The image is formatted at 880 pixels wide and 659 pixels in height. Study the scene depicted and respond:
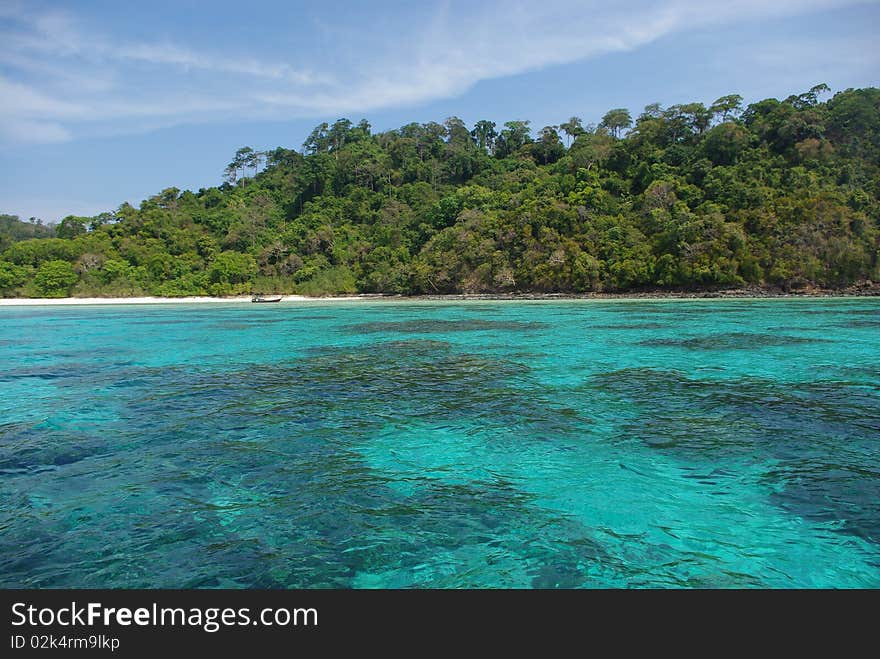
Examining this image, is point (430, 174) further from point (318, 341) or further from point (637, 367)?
point (637, 367)

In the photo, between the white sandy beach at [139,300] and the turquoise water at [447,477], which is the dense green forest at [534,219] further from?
the turquoise water at [447,477]

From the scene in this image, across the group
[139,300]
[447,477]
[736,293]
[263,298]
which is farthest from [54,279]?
[736,293]

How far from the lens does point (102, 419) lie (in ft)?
29.2

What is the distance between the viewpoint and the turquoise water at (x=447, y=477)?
163 inches

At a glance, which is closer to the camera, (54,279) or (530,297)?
(530,297)

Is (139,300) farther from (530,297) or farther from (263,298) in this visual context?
(530,297)

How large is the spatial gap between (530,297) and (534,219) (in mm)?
11859

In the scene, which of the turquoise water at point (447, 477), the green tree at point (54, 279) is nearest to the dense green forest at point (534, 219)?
the green tree at point (54, 279)

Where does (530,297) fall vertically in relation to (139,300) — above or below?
below

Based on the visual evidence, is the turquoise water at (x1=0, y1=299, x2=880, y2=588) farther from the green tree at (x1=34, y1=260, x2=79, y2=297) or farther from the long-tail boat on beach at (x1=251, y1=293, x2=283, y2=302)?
the green tree at (x1=34, y1=260, x2=79, y2=297)

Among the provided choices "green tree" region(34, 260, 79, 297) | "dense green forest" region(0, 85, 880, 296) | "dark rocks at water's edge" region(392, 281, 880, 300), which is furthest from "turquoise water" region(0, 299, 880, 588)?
"green tree" region(34, 260, 79, 297)

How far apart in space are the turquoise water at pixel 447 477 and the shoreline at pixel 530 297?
40.3 metres

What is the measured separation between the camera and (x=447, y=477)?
611 cm

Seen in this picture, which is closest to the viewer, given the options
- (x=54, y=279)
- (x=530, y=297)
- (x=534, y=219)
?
(x=530, y=297)
